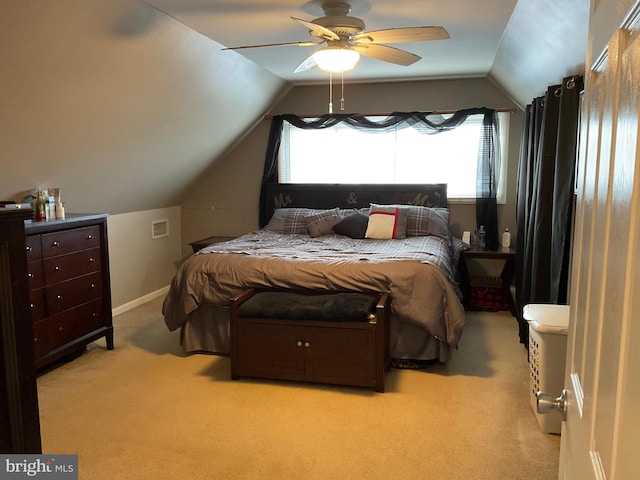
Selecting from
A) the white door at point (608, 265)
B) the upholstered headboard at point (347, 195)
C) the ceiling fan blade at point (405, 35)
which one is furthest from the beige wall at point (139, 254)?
the white door at point (608, 265)

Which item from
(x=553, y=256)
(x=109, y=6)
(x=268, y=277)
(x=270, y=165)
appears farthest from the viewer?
(x=270, y=165)

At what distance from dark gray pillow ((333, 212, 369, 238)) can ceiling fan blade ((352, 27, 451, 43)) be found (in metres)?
2.01

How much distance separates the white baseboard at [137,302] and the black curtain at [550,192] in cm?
347

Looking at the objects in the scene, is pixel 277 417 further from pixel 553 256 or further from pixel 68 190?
pixel 68 190

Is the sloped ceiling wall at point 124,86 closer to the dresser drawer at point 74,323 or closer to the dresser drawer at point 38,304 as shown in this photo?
the dresser drawer at point 38,304

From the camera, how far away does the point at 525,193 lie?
4.05 meters

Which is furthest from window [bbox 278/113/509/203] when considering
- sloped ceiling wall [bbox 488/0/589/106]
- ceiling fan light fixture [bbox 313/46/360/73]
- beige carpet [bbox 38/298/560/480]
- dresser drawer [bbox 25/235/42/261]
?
dresser drawer [bbox 25/235/42/261]

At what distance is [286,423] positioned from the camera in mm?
2711

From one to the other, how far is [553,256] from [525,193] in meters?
1.15

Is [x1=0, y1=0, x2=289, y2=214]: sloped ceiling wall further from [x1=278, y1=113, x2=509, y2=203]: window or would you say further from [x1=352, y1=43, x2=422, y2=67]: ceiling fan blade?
[x1=352, y1=43, x2=422, y2=67]: ceiling fan blade

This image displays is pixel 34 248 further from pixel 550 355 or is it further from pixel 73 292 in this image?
pixel 550 355

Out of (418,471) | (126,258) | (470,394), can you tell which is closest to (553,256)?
(470,394)

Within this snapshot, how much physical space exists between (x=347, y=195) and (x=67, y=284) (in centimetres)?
290

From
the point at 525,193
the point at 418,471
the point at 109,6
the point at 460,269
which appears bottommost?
the point at 418,471
